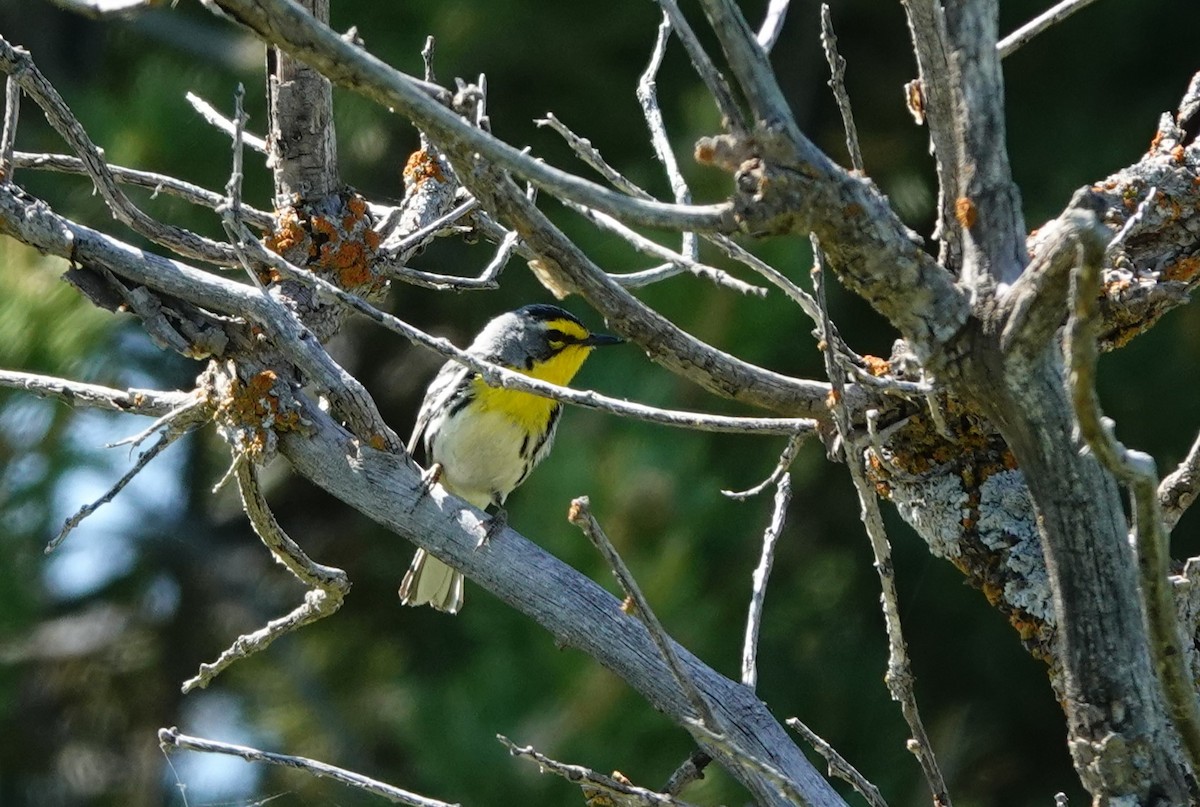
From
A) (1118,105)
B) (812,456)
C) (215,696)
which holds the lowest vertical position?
(215,696)

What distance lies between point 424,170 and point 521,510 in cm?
195

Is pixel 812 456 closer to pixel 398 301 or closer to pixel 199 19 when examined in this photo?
pixel 398 301

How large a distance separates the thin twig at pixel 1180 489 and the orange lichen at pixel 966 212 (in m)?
0.44

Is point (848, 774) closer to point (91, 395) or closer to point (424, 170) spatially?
point (91, 395)

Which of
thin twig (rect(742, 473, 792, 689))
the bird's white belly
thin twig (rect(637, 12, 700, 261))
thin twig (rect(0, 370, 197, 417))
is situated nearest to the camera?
thin twig (rect(742, 473, 792, 689))

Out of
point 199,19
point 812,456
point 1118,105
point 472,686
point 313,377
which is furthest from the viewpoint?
point 199,19

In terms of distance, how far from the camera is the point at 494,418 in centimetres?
379

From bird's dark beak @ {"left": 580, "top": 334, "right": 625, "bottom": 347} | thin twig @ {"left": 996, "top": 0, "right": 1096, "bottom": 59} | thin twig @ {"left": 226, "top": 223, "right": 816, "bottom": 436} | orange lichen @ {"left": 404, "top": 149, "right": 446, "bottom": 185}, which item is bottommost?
thin twig @ {"left": 226, "top": 223, "right": 816, "bottom": 436}

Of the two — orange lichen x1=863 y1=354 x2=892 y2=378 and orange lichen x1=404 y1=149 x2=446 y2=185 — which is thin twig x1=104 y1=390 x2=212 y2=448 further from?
orange lichen x1=863 y1=354 x2=892 y2=378

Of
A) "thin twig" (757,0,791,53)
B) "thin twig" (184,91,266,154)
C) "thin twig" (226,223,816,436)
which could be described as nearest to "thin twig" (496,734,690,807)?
"thin twig" (226,223,816,436)

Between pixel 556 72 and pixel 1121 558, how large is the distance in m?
4.15

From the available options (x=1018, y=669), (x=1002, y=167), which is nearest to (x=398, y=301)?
(x=1018, y=669)

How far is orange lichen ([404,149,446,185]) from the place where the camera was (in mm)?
2375

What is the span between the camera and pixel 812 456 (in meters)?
4.82
